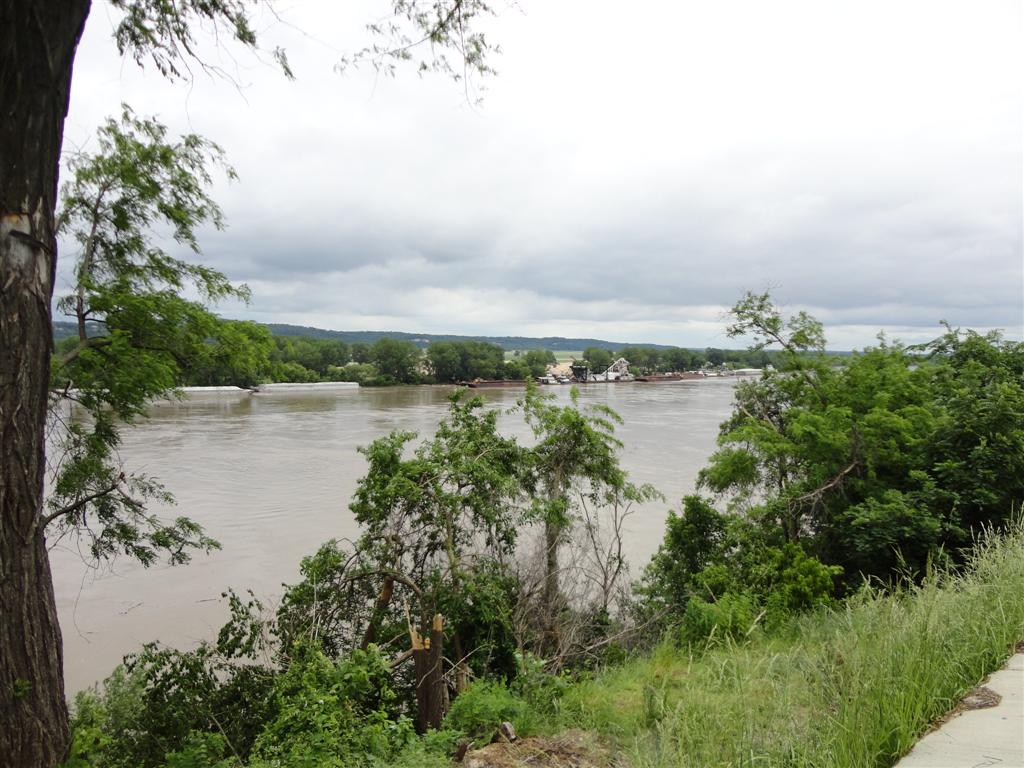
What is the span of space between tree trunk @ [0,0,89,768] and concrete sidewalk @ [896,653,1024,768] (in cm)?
368

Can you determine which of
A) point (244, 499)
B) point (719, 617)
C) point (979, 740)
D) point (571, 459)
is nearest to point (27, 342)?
Result: point (979, 740)

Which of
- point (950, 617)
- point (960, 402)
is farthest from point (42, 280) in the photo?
point (960, 402)

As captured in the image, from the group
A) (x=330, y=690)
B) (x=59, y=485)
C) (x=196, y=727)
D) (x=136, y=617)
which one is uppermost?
(x=59, y=485)

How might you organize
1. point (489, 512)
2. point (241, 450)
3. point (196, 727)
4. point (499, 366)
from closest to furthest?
point (196, 727), point (489, 512), point (241, 450), point (499, 366)

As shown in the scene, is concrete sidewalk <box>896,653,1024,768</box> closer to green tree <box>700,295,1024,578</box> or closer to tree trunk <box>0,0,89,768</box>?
tree trunk <box>0,0,89,768</box>

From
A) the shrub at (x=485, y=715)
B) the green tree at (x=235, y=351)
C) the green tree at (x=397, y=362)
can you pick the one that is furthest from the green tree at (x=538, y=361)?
the shrub at (x=485, y=715)

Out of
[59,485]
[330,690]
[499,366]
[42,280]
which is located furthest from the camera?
[499,366]

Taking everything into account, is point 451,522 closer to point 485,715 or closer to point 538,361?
point 485,715

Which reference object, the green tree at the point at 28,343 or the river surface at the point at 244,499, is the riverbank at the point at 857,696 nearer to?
the green tree at the point at 28,343

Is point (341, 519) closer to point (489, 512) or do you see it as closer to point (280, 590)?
point (280, 590)

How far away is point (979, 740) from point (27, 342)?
13.2ft

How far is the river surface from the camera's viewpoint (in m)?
10.5

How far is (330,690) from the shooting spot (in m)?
4.03

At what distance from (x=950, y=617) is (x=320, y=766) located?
3.24 metres
